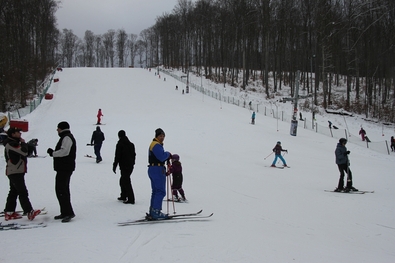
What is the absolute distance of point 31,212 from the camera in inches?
235

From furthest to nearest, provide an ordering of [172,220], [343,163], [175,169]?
[343,163] < [175,169] < [172,220]

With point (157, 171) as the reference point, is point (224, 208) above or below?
below

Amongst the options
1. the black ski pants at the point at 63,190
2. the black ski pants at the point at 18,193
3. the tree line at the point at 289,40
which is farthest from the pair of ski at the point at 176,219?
the tree line at the point at 289,40

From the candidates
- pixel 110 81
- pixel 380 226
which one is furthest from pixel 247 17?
pixel 380 226

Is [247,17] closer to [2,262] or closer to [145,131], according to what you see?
[145,131]

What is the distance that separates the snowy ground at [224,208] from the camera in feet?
15.9

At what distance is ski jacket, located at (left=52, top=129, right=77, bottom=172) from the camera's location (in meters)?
5.74

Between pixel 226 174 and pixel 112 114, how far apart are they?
68.0ft

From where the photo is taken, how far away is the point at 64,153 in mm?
5746

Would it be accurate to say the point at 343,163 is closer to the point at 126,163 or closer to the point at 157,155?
the point at 126,163

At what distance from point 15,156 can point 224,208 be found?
4659 mm

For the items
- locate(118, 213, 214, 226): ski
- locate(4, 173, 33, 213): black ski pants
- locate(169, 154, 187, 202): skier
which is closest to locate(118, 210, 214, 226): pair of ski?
locate(118, 213, 214, 226): ski

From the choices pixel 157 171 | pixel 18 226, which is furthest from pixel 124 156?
pixel 18 226

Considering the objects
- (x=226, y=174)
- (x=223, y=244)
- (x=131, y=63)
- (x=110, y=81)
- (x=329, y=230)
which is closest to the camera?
(x=223, y=244)
